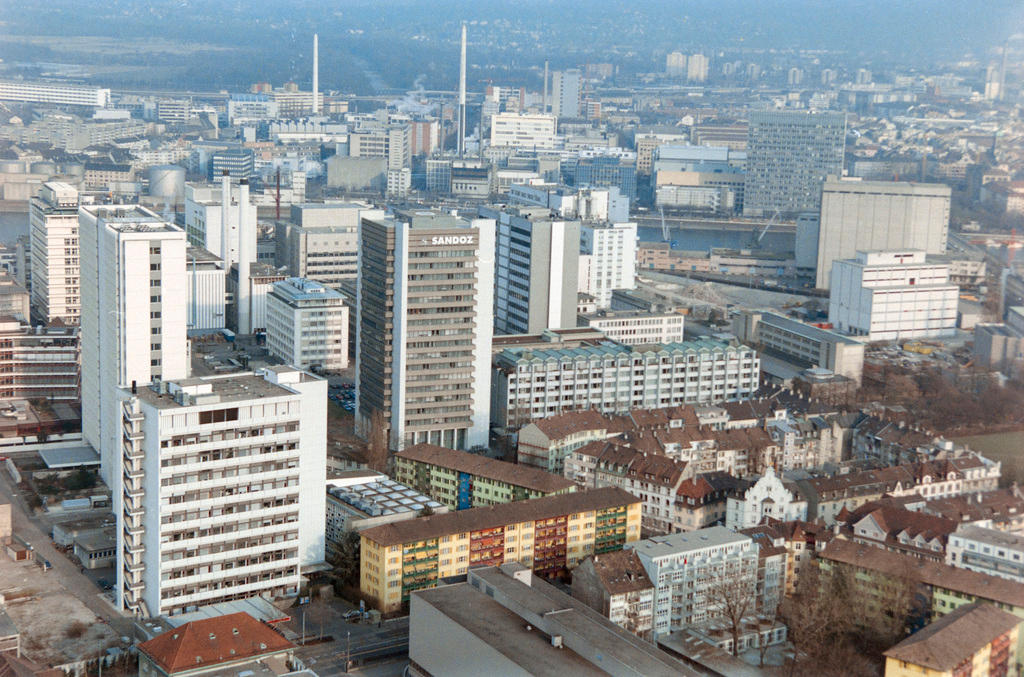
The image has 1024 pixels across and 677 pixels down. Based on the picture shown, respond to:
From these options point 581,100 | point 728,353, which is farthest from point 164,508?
point 581,100

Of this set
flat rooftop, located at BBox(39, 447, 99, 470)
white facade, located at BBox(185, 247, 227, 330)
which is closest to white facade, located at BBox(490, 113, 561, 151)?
white facade, located at BBox(185, 247, 227, 330)

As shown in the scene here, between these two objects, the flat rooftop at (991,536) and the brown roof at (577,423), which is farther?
the brown roof at (577,423)

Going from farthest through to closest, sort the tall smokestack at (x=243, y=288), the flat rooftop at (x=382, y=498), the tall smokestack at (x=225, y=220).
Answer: the tall smokestack at (x=225, y=220), the tall smokestack at (x=243, y=288), the flat rooftop at (x=382, y=498)

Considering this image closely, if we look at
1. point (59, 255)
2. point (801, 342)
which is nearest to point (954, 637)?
point (801, 342)

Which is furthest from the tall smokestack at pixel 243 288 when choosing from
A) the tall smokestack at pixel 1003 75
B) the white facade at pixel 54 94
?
the white facade at pixel 54 94

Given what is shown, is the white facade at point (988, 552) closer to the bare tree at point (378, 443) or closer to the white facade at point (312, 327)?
the bare tree at point (378, 443)

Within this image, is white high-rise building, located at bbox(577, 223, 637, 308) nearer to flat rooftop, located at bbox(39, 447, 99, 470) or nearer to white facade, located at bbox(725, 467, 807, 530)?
flat rooftop, located at bbox(39, 447, 99, 470)
